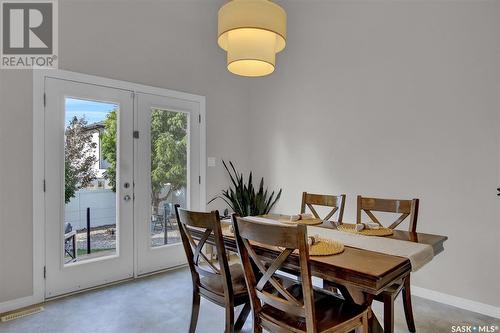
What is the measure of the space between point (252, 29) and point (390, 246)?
1465mm

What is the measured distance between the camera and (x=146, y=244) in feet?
10.8

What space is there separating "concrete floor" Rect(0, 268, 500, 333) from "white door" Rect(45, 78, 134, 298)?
26cm

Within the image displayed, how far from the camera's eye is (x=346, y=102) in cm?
332

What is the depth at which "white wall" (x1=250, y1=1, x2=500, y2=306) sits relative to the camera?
2.49 metres

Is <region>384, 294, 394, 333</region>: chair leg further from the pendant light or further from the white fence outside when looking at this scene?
the white fence outside

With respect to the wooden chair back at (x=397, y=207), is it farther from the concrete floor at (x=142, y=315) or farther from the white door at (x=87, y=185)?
the white door at (x=87, y=185)

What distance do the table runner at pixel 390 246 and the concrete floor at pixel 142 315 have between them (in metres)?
0.86

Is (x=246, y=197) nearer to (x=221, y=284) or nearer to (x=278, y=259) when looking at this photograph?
(x=221, y=284)

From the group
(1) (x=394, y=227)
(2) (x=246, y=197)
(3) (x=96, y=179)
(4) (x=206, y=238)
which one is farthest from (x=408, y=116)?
(3) (x=96, y=179)

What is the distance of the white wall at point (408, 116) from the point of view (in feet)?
8.18

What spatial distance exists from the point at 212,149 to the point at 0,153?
2119mm

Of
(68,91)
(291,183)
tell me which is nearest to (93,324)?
(68,91)

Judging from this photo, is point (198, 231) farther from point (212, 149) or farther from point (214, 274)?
point (212, 149)
